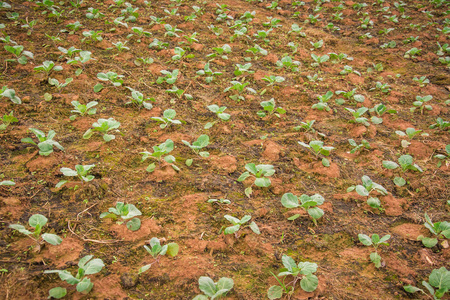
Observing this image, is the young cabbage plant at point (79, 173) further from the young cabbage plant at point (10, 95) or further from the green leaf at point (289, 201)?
the green leaf at point (289, 201)

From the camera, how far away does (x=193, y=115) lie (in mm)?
3404

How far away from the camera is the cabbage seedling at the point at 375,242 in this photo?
2016 millimetres

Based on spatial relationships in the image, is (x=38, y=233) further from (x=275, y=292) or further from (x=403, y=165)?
(x=403, y=165)

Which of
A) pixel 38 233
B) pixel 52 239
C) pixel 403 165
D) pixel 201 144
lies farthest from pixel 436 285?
pixel 38 233

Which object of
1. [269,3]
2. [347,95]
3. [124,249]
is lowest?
[124,249]

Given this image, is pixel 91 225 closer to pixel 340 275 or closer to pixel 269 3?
pixel 340 275

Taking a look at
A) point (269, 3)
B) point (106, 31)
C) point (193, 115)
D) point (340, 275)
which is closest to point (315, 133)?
point (193, 115)

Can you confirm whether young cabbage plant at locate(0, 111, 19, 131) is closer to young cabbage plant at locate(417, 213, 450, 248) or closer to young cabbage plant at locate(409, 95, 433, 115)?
young cabbage plant at locate(417, 213, 450, 248)

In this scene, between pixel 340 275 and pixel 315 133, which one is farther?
pixel 315 133

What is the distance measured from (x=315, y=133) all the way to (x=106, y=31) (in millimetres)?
3959

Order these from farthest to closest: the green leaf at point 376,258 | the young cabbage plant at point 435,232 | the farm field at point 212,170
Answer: the young cabbage plant at point 435,232 < the green leaf at point 376,258 < the farm field at point 212,170

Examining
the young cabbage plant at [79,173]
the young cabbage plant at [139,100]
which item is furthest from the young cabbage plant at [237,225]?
the young cabbage plant at [139,100]

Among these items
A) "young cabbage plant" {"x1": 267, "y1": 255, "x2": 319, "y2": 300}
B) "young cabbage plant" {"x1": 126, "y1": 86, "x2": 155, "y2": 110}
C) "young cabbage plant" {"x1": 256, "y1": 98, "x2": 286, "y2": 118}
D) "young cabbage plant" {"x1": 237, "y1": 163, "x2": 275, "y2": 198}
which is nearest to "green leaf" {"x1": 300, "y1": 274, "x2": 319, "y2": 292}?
"young cabbage plant" {"x1": 267, "y1": 255, "x2": 319, "y2": 300}

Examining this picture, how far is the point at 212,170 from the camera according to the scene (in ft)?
8.87
